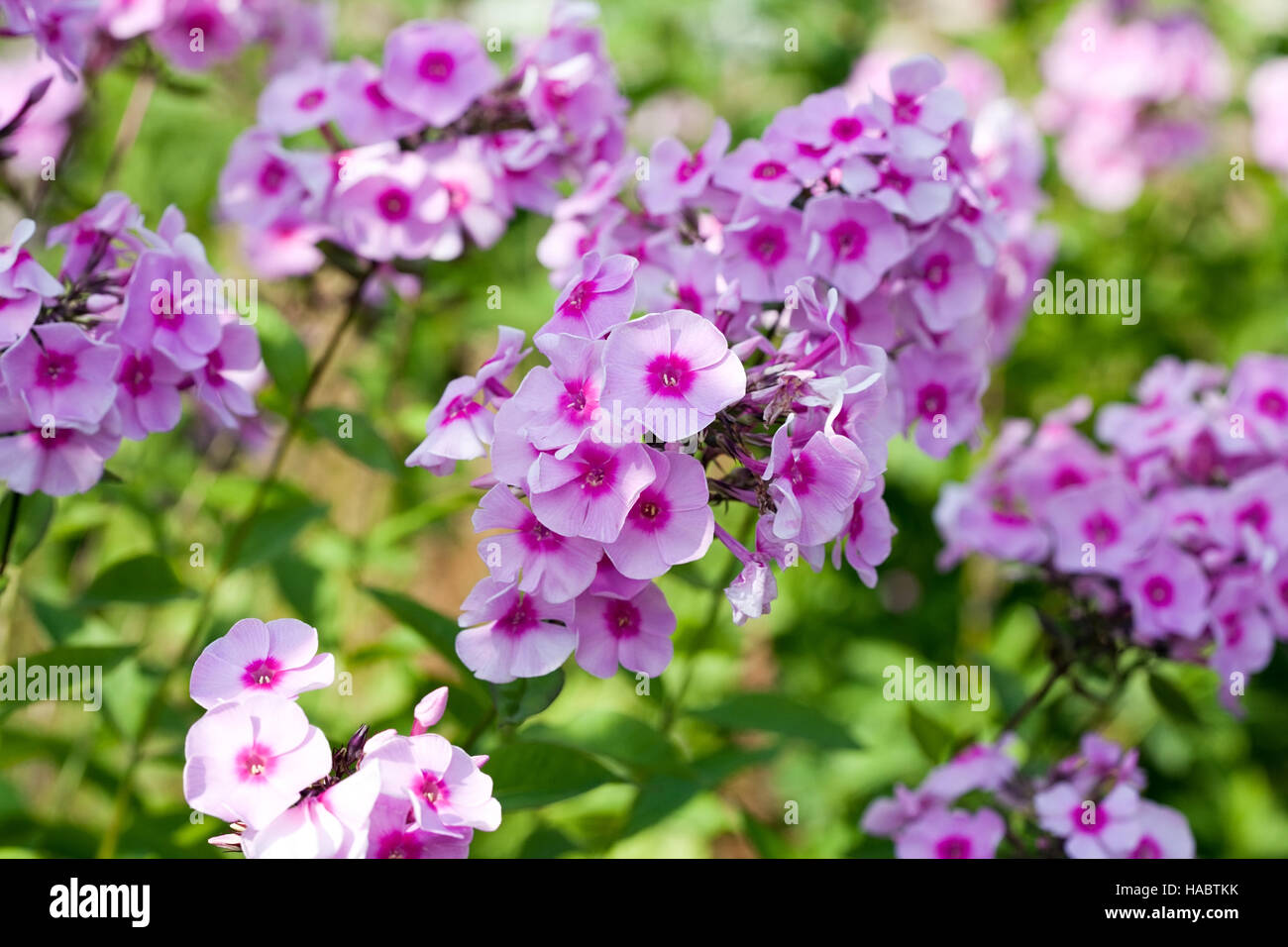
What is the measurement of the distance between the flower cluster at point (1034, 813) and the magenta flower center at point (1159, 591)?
0.28 meters

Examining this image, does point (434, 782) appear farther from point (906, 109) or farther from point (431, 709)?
point (906, 109)

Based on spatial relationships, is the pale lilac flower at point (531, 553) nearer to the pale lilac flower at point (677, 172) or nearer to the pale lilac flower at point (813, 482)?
the pale lilac flower at point (813, 482)

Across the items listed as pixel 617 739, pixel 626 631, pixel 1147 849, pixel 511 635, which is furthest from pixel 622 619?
pixel 1147 849

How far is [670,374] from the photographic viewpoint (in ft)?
4.48

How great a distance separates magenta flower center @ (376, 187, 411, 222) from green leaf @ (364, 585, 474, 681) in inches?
28.2

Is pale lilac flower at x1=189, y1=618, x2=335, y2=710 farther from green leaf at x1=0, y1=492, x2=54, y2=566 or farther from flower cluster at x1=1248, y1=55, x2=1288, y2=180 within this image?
flower cluster at x1=1248, y1=55, x2=1288, y2=180

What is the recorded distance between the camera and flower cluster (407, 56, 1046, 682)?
4.39 ft

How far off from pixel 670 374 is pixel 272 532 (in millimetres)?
1217

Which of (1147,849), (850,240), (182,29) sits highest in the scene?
(182,29)

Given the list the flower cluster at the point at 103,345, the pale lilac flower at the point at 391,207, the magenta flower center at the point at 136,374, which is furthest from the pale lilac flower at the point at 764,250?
the magenta flower center at the point at 136,374

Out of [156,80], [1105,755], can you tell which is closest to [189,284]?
[156,80]

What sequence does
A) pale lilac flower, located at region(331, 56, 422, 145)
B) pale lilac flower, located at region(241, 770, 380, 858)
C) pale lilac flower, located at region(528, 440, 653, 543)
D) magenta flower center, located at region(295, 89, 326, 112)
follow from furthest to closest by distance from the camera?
magenta flower center, located at region(295, 89, 326, 112) < pale lilac flower, located at region(331, 56, 422, 145) < pale lilac flower, located at region(528, 440, 653, 543) < pale lilac flower, located at region(241, 770, 380, 858)

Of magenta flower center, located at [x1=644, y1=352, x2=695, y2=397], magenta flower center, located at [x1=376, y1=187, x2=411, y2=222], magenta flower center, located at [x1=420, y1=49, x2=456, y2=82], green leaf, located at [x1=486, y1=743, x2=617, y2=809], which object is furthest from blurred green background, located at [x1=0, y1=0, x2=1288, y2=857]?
magenta flower center, located at [x1=420, y1=49, x2=456, y2=82]
